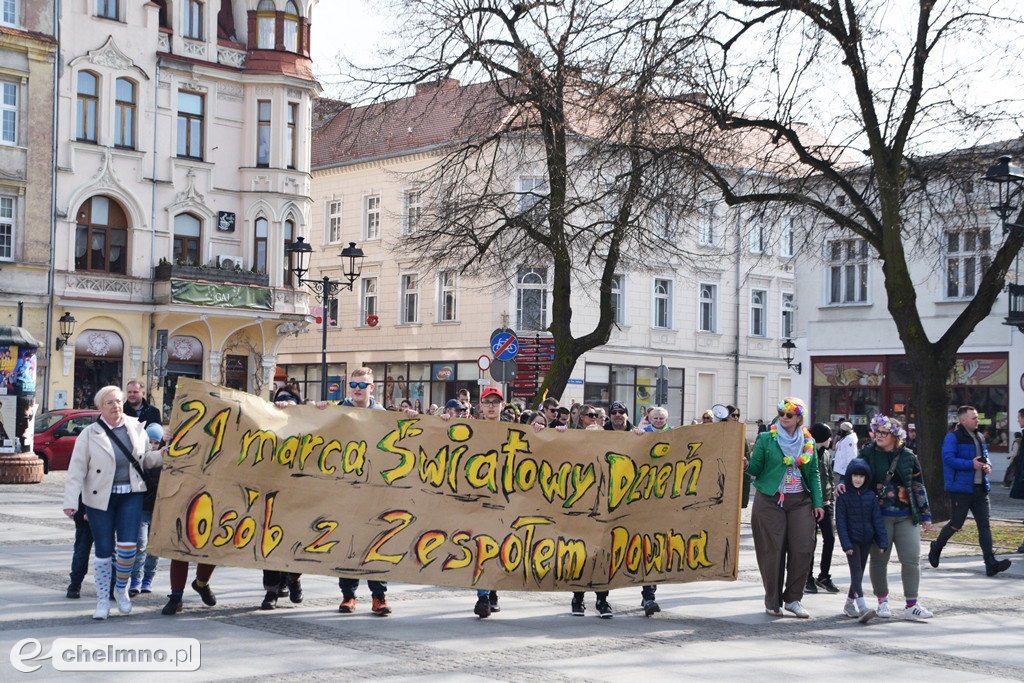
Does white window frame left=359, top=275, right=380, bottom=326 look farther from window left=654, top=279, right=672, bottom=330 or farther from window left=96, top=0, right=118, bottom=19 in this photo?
window left=96, top=0, right=118, bottom=19

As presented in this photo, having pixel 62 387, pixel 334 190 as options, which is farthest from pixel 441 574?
pixel 334 190

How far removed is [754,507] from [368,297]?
152 ft

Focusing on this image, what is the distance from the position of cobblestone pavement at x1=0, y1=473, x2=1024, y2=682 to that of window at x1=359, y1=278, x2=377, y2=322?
142 ft

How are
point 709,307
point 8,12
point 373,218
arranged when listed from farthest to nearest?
point 709,307
point 373,218
point 8,12

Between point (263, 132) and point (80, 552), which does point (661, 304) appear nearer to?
point (263, 132)

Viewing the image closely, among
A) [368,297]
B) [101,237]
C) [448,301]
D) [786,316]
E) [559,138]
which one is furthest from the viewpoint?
[786,316]

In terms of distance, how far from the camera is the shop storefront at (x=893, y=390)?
128ft

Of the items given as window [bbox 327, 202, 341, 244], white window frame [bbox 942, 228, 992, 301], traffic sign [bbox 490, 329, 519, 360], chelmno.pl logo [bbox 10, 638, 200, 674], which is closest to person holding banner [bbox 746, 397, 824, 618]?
chelmno.pl logo [bbox 10, 638, 200, 674]

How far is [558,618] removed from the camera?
11.8 m

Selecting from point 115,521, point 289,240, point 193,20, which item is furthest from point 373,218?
point 115,521

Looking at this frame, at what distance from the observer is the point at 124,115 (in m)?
44.4

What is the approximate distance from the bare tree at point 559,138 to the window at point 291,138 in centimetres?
2242

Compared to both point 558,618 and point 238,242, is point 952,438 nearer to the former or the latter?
point 558,618

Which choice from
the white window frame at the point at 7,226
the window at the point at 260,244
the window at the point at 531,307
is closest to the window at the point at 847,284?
the window at the point at 531,307
